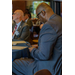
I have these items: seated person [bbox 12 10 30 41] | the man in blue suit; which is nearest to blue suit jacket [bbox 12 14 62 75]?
the man in blue suit

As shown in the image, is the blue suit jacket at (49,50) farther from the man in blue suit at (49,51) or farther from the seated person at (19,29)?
the seated person at (19,29)

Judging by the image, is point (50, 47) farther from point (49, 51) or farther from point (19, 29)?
point (19, 29)

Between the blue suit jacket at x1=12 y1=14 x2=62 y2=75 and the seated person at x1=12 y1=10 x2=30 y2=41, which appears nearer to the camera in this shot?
the blue suit jacket at x1=12 y1=14 x2=62 y2=75

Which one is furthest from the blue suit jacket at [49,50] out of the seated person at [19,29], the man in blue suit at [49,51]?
the seated person at [19,29]

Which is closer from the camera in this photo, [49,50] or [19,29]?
[49,50]

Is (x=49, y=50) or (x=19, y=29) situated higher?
(x=19, y=29)

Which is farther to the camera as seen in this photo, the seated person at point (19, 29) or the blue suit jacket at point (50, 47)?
the seated person at point (19, 29)

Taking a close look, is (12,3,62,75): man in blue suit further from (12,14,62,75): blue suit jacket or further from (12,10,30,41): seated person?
(12,10,30,41): seated person

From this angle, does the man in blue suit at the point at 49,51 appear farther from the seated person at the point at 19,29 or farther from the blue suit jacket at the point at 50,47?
the seated person at the point at 19,29

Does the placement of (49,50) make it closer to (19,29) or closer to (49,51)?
(49,51)

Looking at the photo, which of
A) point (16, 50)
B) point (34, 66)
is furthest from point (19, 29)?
point (34, 66)

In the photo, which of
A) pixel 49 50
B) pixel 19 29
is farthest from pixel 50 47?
pixel 19 29
